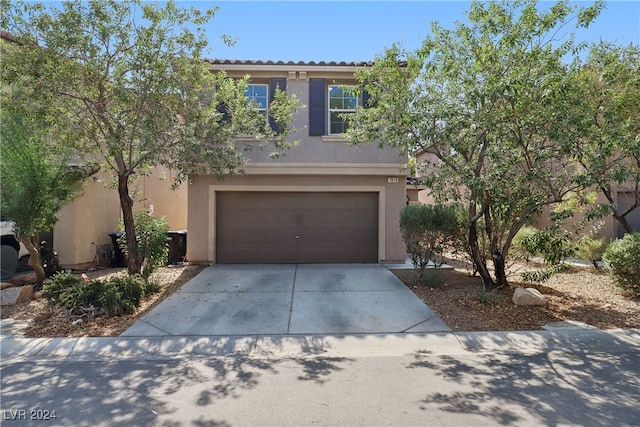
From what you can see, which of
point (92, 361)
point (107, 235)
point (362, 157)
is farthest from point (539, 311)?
point (107, 235)

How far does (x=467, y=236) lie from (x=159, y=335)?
21.1 feet

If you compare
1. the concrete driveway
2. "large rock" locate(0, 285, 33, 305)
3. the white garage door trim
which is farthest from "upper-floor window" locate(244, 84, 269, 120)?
"large rock" locate(0, 285, 33, 305)

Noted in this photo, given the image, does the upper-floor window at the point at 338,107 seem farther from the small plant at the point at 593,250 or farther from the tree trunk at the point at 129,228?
the small plant at the point at 593,250

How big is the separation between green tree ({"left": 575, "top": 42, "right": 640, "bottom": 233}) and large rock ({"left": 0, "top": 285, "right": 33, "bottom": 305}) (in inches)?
411

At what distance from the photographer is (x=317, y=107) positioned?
11.4m

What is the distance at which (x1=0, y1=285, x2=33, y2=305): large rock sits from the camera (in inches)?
301

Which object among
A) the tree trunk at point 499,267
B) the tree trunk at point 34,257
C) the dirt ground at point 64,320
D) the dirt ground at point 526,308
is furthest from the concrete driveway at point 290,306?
the tree trunk at point 34,257

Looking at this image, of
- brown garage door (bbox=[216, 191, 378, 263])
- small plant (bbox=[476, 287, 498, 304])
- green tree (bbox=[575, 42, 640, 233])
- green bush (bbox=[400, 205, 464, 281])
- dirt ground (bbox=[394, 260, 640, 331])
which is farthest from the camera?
brown garage door (bbox=[216, 191, 378, 263])

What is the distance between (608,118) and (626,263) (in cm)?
319

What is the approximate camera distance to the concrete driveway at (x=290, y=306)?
20.6 ft

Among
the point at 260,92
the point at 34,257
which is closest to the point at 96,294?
the point at 34,257

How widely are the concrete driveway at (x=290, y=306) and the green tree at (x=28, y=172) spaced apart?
3.19 meters

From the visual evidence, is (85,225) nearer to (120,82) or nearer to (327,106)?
(120,82)

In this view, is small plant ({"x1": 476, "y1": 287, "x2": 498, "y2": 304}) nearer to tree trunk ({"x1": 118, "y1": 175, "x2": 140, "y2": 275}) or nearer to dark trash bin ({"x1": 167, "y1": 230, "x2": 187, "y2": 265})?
tree trunk ({"x1": 118, "y1": 175, "x2": 140, "y2": 275})
